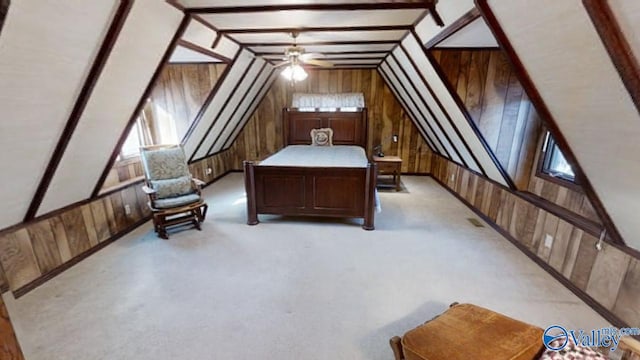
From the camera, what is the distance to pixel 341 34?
340 centimetres

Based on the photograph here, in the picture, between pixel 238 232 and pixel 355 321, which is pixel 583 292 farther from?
pixel 238 232

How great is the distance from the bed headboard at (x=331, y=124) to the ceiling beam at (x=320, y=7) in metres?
3.60

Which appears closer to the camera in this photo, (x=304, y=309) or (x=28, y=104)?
(x=28, y=104)

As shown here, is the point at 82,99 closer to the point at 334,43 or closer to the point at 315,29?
the point at 315,29

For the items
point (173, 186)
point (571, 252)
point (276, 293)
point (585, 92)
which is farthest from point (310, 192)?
point (585, 92)

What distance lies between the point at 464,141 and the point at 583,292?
201cm

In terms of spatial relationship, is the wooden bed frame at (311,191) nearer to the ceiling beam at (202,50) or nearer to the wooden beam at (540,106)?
the ceiling beam at (202,50)

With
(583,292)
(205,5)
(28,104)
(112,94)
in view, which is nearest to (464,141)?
(583,292)

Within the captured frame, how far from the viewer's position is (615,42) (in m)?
1.23

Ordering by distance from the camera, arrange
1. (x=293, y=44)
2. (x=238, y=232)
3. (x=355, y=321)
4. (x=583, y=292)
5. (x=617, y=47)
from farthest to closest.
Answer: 1. (x=293, y=44)
2. (x=238, y=232)
3. (x=583, y=292)
4. (x=355, y=321)
5. (x=617, y=47)

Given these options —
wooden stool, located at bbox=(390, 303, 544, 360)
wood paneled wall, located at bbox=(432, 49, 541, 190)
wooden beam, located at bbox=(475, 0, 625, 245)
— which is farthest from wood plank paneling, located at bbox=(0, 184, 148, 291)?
wood paneled wall, located at bbox=(432, 49, 541, 190)

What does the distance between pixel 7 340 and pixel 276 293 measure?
1.92 meters

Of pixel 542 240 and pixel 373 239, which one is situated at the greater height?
pixel 542 240

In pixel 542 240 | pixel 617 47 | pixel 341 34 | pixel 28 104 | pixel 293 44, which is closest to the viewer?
pixel 617 47
